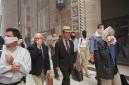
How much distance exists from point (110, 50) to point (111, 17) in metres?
10.4

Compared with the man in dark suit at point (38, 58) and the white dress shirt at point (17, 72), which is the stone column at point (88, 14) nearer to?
the man in dark suit at point (38, 58)

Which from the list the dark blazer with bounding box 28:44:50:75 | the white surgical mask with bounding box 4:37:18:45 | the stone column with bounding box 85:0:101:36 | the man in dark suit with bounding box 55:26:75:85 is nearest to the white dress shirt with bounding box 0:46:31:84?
the white surgical mask with bounding box 4:37:18:45

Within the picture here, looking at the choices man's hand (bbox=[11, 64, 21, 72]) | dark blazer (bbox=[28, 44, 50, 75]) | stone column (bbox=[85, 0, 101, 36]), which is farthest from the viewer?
stone column (bbox=[85, 0, 101, 36])

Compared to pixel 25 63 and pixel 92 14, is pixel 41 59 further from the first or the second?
pixel 92 14

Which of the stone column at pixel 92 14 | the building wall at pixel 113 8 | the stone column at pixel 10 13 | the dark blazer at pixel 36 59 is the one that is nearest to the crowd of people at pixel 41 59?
the dark blazer at pixel 36 59

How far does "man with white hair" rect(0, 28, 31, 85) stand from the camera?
5180 mm

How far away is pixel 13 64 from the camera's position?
523cm

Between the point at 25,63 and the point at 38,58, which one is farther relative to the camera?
the point at 38,58

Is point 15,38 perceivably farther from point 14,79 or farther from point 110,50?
point 110,50

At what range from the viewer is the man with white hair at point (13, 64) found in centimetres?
518

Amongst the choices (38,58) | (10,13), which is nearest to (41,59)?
(38,58)

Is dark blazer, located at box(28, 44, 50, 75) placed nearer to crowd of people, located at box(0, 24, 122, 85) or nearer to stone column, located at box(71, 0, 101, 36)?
crowd of people, located at box(0, 24, 122, 85)

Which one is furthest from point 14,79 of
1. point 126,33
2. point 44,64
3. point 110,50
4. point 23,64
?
point 126,33

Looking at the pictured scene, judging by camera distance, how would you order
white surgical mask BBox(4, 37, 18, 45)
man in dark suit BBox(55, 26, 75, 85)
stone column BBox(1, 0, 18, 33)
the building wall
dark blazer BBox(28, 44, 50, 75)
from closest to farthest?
white surgical mask BBox(4, 37, 18, 45) → dark blazer BBox(28, 44, 50, 75) → man in dark suit BBox(55, 26, 75, 85) → the building wall → stone column BBox(1, 0, 18, 33)
